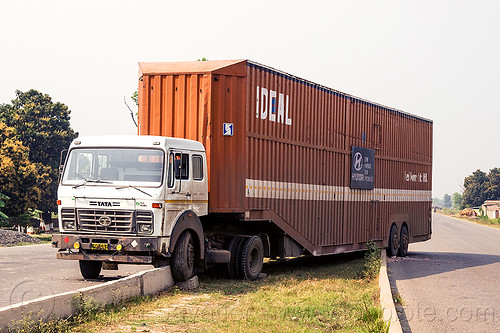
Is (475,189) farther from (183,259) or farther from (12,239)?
(183,259)

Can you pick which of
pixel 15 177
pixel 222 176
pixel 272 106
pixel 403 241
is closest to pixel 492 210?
pixel 15 177

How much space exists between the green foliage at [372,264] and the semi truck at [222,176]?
0.33 m

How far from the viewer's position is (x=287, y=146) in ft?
52.1

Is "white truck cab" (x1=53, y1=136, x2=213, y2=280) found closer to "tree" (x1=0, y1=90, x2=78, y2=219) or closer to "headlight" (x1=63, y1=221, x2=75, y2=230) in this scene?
"headlight" (x1=63, y1=221, x2=75, y2=230)

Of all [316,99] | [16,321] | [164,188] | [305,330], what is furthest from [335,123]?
[16,321]

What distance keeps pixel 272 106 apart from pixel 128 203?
15.6 feet

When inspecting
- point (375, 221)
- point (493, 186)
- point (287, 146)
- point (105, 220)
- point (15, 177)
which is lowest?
point (375, 221)

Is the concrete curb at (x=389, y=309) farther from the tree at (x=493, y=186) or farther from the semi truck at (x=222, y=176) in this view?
the tree at (x=493, y=186)

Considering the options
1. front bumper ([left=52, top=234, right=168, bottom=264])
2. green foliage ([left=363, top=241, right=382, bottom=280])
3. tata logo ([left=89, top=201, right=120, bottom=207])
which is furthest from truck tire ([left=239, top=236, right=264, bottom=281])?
tata logo ([left=89, top=201, right=120, bottom=207])

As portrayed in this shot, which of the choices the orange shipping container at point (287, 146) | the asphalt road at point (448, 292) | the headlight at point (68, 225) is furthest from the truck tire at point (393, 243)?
the headlight at point (68, 225)

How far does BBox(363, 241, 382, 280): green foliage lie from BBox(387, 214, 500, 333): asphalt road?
39 cm

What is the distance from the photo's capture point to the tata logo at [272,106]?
48.2 feet

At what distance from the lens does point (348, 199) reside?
747 inches

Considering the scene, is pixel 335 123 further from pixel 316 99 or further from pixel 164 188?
pixel 164 188
